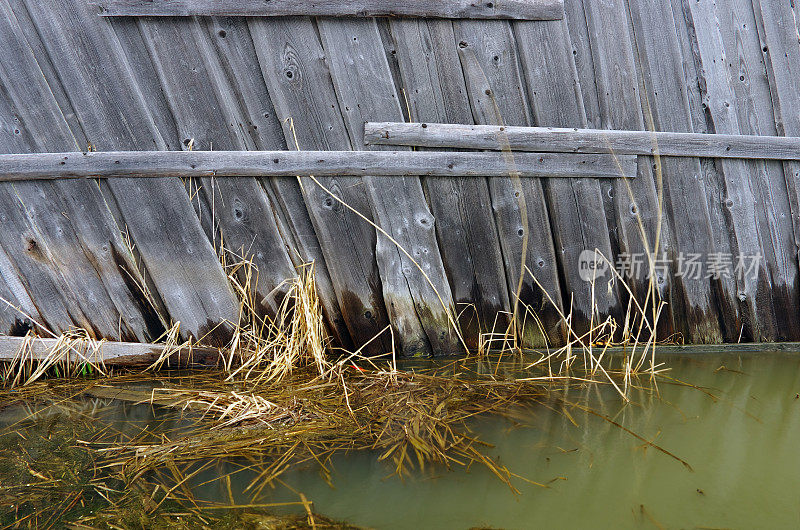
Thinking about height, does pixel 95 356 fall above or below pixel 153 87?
below

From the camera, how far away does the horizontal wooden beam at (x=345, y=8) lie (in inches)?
90.8

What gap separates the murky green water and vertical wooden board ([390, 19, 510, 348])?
720 millimetres

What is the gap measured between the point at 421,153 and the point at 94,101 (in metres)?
1.45

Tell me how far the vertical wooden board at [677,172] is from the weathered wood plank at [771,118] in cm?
26

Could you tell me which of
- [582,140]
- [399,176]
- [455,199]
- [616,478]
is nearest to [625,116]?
[582,140]

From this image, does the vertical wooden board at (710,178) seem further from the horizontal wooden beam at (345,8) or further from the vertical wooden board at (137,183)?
the vertical wooden board at (137,183)

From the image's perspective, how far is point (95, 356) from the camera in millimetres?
2598

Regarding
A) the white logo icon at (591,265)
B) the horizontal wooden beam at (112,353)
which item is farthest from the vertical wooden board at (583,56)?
the horizontal wooden beam at (112,353)

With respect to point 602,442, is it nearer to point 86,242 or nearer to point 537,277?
point 537,277

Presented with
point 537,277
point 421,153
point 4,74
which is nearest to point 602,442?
point 537,277

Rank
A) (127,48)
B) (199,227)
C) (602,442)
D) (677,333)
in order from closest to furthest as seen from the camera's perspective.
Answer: (602,442) < (127,48) < (199,227) < (677,333)

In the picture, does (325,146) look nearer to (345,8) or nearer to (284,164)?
(284,164)

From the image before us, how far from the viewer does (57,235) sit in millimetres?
2543

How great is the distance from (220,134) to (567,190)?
1.62m
